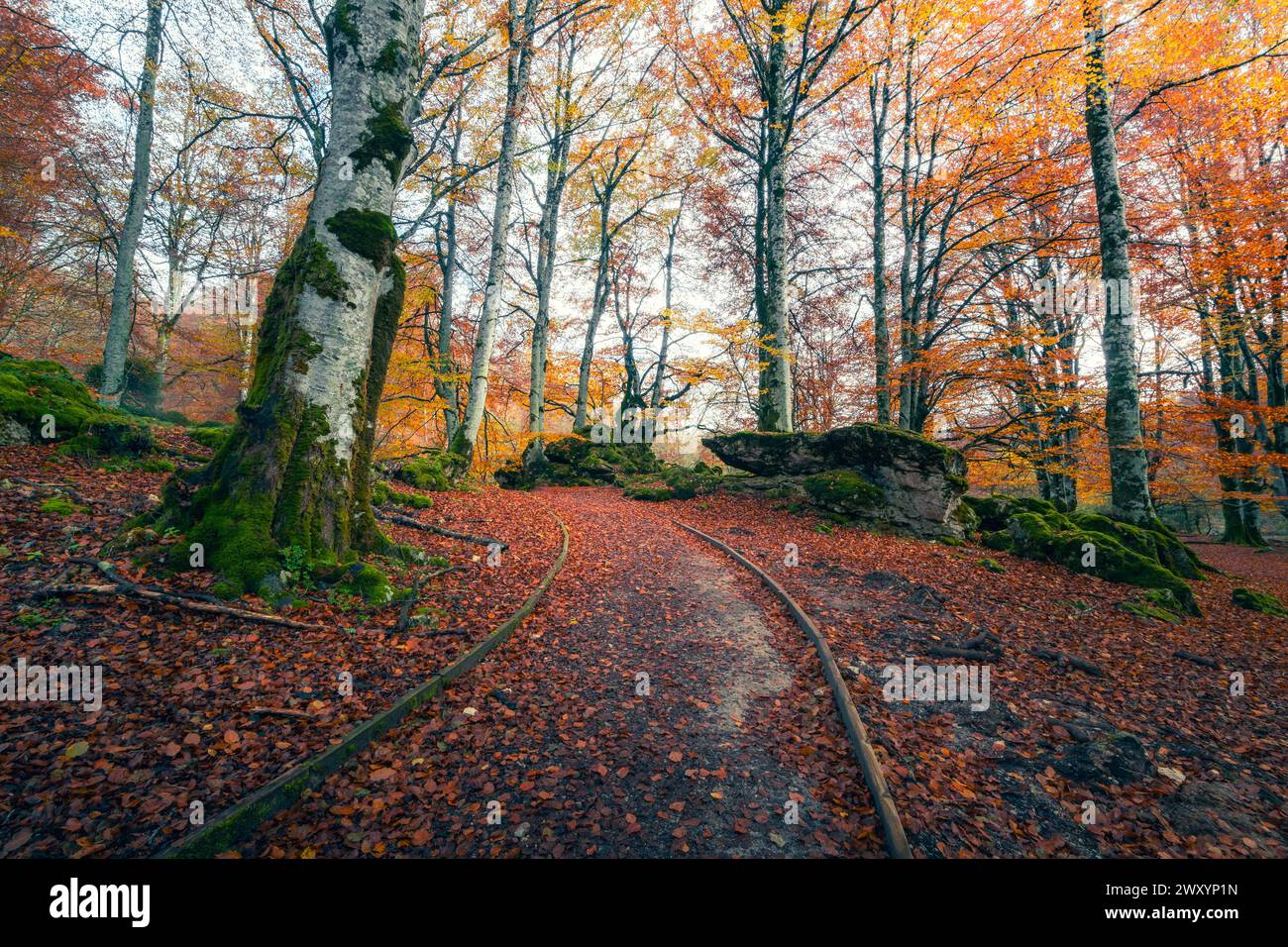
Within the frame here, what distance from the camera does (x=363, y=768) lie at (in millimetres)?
3047

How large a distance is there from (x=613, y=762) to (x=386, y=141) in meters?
7.26

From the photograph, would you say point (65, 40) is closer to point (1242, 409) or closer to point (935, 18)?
point (935, 18)

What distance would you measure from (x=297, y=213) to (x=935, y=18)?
21405 mm

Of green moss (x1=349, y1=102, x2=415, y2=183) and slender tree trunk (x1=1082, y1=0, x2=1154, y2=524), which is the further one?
slender tree trunk (x1=1082, y1=0, x2=1154, y2=524)

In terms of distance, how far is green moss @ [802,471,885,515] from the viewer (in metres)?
11.4

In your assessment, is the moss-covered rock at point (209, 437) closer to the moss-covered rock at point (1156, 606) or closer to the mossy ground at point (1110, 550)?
the moss-covered rock at point (1156, 606)

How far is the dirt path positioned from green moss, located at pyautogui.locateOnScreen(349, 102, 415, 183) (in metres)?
5.96

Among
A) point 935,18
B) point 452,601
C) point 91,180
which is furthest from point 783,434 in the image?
point 91,180

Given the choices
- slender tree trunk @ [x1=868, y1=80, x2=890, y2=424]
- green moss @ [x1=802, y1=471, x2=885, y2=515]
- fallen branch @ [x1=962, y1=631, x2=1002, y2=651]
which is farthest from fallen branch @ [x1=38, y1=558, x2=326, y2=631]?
slender tree trunk @ [x1=868, y1=80, x2=890, y2=424]

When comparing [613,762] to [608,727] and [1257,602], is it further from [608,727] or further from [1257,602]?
[1257,602]

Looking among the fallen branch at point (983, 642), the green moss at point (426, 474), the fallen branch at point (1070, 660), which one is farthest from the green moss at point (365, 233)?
the fallen branch at point (1070, 660)

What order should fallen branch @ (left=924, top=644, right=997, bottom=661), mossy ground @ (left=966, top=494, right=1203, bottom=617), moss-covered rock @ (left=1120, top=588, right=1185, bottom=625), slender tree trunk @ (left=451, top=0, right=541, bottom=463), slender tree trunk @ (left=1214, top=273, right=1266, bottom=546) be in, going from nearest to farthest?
fallen branch @ (left=924, top=644, right=997, bottom=661), moss-covered rock @ (left=1120, top=588, right=1185, bottom=625), mossy ground @ (left=966, top=494, right=1203, bottom=617), slender tree trunk @ (left=451, top=0, right=541, bottom=463), slender tree trunk @ (left=1214, top=273, right=1266, bottom=546)

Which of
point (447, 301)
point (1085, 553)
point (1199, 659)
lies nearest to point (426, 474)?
point (447, 301)

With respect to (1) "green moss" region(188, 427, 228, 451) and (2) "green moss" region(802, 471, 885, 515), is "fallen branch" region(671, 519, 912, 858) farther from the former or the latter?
(1) "green moss" region(188, 427, 228, 451)
